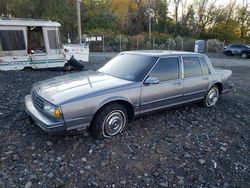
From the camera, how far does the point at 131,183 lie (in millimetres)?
3369

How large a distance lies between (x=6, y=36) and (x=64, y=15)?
24021 mm

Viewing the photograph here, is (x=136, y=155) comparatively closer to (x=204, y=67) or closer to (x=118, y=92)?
(x=118, y=92)

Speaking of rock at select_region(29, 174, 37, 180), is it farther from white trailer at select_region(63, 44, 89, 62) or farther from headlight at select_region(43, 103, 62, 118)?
white trailer at select_region(63, 44, 89, 62)

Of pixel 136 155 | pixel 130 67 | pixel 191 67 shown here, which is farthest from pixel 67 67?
pixel 136 155

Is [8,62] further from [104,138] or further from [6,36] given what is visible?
[104,138]

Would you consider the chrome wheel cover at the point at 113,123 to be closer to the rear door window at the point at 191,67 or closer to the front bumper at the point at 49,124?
the front bumper at the point at 49,124

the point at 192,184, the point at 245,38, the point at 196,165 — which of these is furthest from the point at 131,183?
the point at 245,38

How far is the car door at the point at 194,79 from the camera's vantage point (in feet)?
18.3

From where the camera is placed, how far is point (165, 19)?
46.2 m

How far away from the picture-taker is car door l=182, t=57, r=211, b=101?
5.57 metres

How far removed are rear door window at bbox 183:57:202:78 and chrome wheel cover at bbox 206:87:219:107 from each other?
0.77 m

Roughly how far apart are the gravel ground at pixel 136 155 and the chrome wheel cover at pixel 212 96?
2.52 feet

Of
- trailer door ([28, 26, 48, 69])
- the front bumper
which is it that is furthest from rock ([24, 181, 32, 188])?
trailer door ([28, 26, 48, 69])

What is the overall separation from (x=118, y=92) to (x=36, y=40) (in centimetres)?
965
